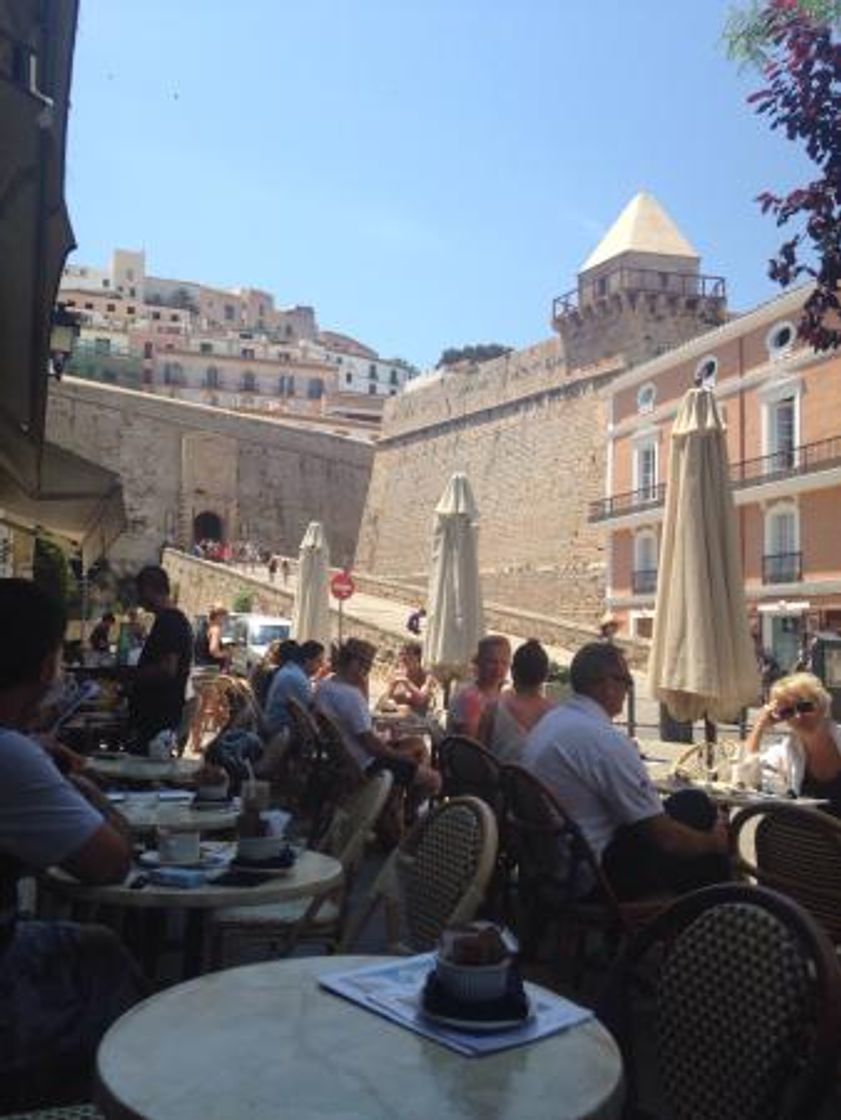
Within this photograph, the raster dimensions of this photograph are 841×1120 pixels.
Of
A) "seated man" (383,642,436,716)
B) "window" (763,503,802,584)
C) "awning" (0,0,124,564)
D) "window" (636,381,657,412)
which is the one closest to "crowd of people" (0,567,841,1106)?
"awning" (0,0,124,564)

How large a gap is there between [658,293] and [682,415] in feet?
91.7

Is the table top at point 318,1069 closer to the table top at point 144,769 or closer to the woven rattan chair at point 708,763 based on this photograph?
the table top at point 144,769

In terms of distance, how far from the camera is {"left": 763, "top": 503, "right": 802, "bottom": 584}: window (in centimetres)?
2339

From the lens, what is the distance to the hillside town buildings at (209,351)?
2788 inches

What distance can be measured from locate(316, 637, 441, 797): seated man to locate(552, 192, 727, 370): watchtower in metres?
28.8

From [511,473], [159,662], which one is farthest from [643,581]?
[159,662]

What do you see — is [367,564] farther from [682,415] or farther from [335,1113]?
[335,1113]

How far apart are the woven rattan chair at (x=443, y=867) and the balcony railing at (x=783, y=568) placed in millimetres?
21661

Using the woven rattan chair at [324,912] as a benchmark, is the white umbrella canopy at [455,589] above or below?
above

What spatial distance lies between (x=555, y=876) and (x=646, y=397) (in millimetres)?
27321

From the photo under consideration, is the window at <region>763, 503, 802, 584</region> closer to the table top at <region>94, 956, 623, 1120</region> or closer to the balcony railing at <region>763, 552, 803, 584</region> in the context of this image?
the balcony railing at <region>763, 552, 803, 584</region>

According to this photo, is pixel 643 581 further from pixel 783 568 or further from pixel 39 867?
pixel 39 867

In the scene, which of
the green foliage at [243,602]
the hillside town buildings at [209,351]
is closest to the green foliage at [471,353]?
the hillside town buildings at [209,351]

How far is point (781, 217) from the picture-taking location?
4.84 metres
